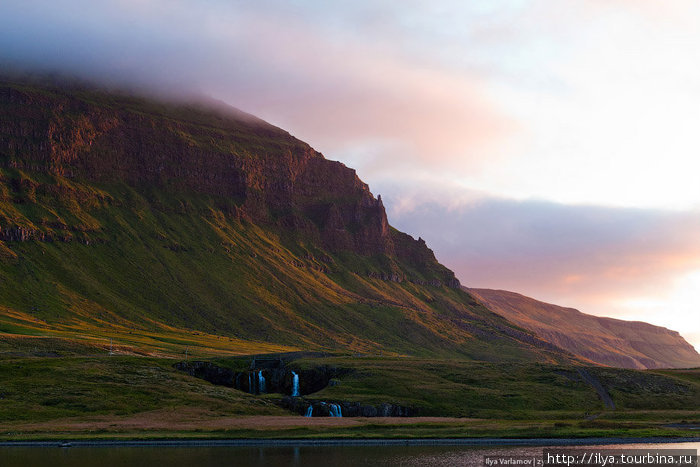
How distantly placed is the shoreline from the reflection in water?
2469 mm

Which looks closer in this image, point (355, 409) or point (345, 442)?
point (345, 442)

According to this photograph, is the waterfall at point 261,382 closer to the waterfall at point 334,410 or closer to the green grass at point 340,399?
the green grass at point 340,399

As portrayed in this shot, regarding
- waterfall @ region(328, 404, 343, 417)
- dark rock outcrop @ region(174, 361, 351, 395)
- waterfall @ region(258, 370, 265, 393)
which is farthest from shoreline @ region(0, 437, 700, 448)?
waterfall @ region(258, 370, 265, 393)

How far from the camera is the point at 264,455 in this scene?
254 ft

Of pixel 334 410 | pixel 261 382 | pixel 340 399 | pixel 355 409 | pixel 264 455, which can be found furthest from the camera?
pixel 261 382

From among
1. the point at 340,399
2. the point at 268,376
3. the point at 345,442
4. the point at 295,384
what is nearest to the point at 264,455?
the point at 345,442

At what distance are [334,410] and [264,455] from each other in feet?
143

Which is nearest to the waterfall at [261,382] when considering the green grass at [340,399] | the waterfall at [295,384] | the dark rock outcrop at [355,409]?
the waterfall at [295,384]

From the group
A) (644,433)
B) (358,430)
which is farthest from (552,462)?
(358,430)

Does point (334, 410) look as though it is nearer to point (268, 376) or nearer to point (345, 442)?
point (345, 442)

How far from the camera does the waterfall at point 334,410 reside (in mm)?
119562

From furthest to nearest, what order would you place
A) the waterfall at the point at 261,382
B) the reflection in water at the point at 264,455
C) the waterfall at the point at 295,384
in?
the waterfall at the point at 261,382
the waterfall at the point at 295,384
the reflection in water at the point at 264,455

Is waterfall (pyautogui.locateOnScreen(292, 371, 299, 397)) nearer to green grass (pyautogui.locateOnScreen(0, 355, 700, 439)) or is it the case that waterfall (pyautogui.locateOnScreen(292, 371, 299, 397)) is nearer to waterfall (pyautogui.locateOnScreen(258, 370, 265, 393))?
green grass (pyautogui.locateOnScreen(0, 355, 700, 439))

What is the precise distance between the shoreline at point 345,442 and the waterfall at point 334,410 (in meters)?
31.4
